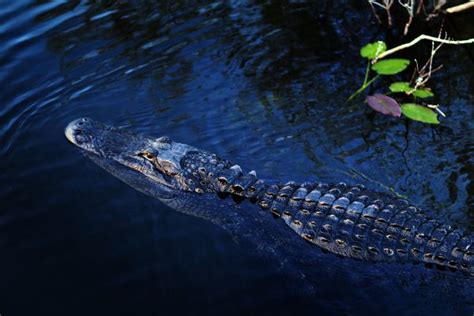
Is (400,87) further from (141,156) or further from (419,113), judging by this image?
(141,156)

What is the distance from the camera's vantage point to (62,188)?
4.82 metres

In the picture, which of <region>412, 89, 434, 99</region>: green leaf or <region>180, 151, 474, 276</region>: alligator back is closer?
<region>180, 151, 474, 276</region>: alligator back

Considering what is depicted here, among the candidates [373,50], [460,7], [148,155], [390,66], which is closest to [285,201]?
[148,155]

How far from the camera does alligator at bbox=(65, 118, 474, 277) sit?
3865 millimetres

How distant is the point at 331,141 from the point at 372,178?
0.58 m

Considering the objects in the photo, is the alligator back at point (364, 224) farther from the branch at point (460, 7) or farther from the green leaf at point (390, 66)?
the branch at point (460, 7)

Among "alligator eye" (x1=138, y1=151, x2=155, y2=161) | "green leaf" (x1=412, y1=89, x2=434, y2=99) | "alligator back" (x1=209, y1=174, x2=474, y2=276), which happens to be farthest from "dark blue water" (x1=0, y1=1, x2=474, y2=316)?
"alligator eye" (x1=138, y1=151, x2=155, y2=161)

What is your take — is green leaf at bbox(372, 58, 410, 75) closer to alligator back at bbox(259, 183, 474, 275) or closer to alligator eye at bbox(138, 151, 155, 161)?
alligator back at bbox(259, 183, 474, 275)

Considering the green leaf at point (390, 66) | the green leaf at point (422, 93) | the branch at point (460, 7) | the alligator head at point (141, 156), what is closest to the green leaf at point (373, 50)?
the green leaf at point (390, 66)

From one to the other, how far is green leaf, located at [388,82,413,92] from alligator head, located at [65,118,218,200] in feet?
6.40

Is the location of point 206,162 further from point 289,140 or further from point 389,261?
point 389,261

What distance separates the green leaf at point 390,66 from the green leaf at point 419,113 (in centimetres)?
41

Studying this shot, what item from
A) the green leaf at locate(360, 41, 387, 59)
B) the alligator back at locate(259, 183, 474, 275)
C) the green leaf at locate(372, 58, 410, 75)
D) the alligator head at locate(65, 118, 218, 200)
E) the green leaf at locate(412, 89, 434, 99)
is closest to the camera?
the alligator back at locate(259, 183, 474, 275)

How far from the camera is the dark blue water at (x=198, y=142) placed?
383cm
